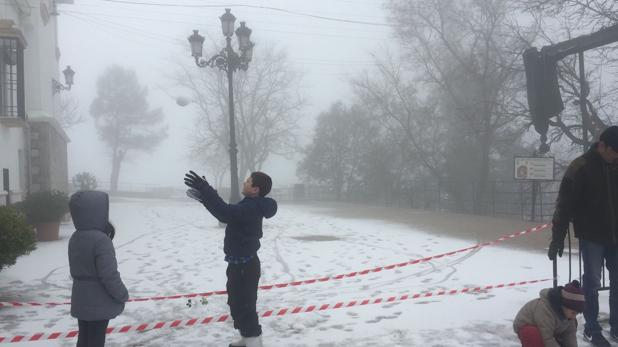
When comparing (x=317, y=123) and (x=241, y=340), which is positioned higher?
(x=317, y=123)

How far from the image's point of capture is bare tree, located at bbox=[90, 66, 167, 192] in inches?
2090

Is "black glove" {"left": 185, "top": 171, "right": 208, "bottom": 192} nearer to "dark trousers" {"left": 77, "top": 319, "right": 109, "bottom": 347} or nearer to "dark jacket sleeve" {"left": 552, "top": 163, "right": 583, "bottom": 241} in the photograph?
A: "dark trousers" {"left": 77, "top": 319, "right": 109, "bottom": 347}

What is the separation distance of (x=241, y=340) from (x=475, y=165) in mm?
22658

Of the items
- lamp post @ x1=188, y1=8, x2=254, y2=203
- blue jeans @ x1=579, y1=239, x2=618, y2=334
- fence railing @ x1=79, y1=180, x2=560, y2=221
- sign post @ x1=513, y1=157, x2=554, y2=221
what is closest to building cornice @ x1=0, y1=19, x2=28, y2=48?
lamp post @ x1=188, y1=8, x2=254, y2=203

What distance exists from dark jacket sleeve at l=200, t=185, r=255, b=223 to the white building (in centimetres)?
960

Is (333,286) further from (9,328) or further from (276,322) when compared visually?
(9,328)

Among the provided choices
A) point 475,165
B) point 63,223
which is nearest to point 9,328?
point 63,223

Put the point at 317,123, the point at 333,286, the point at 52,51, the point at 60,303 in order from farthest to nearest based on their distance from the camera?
1. the point at 317,123
2. the point at 52,51
3. the point at 333,286
4. the point at 60,303

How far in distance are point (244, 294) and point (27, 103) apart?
13844 mm

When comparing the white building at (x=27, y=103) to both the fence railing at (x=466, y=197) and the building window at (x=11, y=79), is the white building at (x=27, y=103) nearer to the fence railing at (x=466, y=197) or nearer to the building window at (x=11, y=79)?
the building window at (x=11, y=79)

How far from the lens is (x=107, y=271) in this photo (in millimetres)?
3648

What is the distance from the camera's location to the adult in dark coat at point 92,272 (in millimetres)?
3674

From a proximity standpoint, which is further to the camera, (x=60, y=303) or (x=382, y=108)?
(x=382, y=108)

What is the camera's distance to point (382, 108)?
28625 mm
